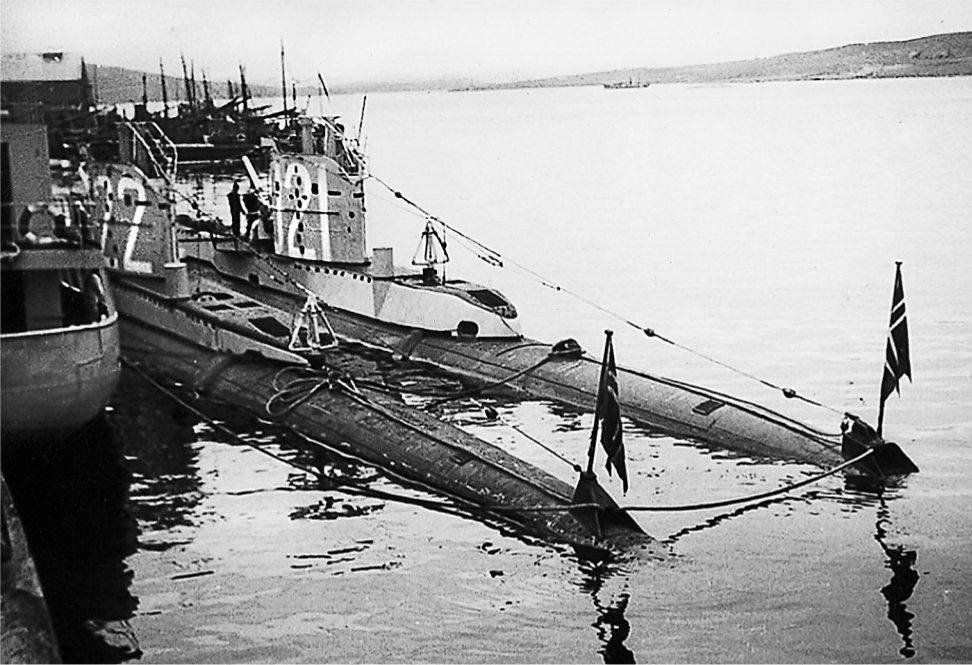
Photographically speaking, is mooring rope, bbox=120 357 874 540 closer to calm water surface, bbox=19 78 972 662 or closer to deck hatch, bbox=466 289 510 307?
calm water surface, bbox=19 78 972 662

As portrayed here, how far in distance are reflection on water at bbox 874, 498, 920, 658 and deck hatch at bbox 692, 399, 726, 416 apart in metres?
2.60

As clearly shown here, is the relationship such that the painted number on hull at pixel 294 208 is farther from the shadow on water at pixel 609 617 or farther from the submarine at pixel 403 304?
the shadow on water at pixel 609 617

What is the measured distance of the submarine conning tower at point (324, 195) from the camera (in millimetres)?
16125

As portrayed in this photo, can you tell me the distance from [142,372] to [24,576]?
6.62 meters

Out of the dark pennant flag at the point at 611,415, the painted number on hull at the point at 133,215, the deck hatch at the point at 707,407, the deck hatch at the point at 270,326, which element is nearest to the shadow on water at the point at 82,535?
the deck hatch at the point at 270,326

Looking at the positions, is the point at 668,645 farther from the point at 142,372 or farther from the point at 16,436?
the point at 142,372

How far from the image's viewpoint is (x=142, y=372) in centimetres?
1352

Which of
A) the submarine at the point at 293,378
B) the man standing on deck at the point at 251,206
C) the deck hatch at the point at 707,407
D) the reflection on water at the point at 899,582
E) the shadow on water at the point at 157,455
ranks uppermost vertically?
the man standing on deck at the point at 251,206

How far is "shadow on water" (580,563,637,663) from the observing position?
724 centimetres

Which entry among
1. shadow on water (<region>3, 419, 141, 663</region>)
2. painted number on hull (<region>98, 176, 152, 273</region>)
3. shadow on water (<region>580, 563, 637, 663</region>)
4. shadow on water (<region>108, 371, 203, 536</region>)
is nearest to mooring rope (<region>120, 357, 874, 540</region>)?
shadow on water (<region>108, 371, 203, 536</region>)

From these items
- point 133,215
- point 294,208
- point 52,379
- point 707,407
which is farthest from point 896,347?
point 294,208

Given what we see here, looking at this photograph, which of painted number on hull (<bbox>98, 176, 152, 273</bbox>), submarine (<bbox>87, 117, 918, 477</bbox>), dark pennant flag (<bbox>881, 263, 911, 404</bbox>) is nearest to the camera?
dark pennant flag (<bbox>881, 263, 911, 404</bbox>)

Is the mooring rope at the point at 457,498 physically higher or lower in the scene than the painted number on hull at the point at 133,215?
lower

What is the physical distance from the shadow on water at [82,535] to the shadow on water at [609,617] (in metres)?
2.93
